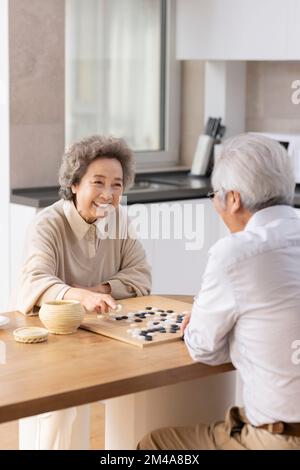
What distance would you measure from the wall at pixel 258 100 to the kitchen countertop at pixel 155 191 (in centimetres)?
31

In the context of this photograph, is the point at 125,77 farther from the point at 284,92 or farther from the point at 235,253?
the point at 235,253

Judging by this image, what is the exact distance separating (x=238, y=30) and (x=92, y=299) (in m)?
2.42

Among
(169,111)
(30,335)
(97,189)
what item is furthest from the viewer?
(169,111)

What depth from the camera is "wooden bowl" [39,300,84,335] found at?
271cm

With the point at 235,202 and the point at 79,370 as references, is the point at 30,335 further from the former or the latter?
the point at 235,202

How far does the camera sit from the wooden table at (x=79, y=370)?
221 cm

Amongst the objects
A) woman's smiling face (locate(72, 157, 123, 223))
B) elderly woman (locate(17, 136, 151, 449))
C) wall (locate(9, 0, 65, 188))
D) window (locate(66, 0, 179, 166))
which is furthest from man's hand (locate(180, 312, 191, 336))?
window (locate(66, 0, 179, 166))

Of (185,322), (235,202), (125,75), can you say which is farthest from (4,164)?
(235,202)

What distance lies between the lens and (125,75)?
5.29 m

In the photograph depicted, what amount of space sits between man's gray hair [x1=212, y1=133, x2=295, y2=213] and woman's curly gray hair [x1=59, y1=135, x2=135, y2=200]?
801 millimetres

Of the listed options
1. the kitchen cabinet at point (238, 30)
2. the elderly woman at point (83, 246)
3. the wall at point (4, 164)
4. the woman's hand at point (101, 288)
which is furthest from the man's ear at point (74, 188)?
the kitchen cabinet at point (238, 30)

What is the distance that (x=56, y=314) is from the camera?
271cm

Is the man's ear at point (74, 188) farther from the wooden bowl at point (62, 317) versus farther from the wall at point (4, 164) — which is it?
the wall at point (4, 164)
